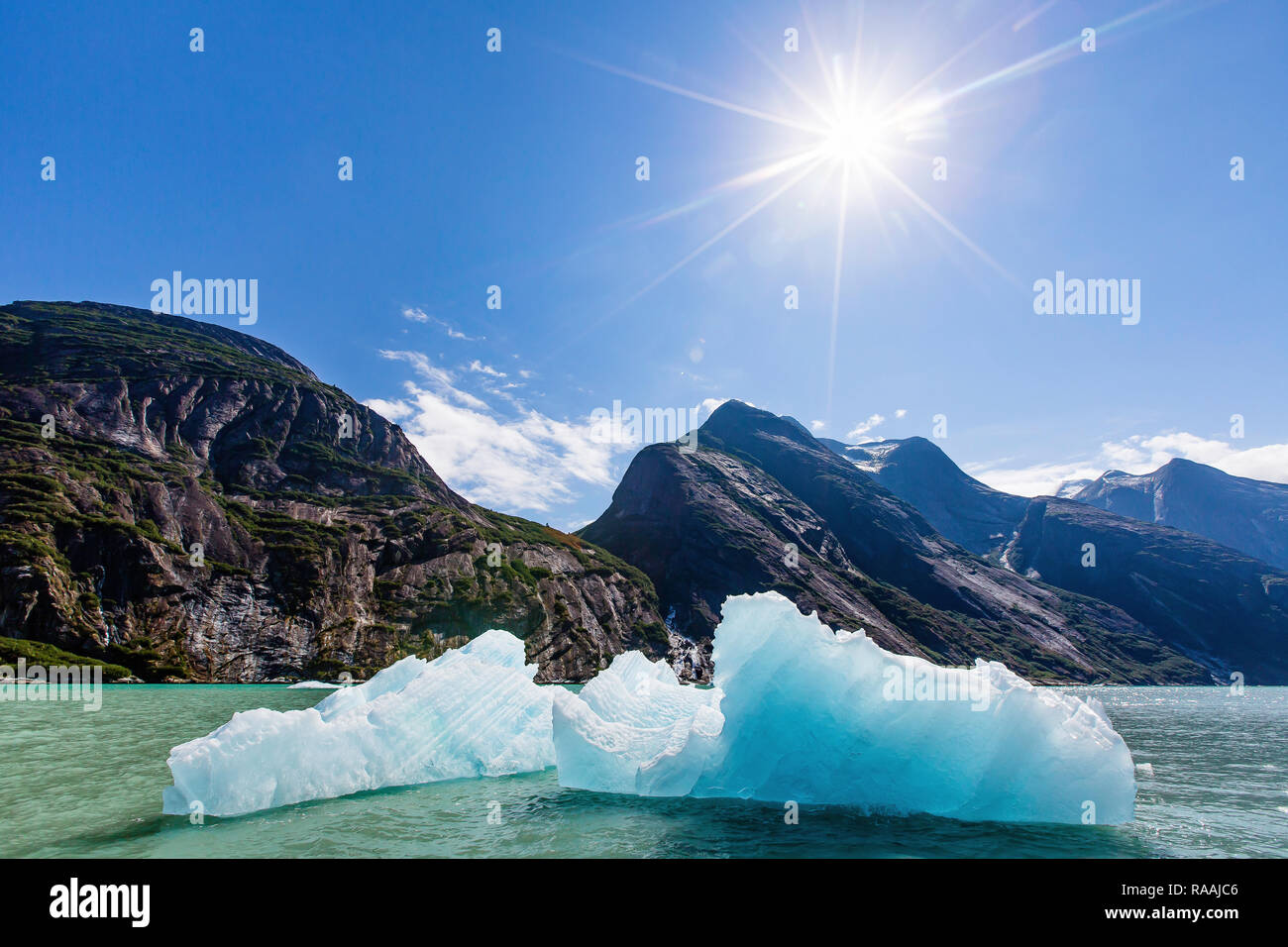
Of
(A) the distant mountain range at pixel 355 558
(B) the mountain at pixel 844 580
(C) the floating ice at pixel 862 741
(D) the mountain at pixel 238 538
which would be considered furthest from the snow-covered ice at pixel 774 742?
(B) the mountain at pixel 844 580

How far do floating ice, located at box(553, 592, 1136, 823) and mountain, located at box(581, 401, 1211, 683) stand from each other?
103 metres

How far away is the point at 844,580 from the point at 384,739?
155 m

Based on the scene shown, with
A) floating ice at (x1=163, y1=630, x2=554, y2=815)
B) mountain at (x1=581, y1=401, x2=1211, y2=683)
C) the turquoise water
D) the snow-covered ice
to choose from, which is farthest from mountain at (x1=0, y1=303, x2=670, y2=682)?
the snow-covered ice

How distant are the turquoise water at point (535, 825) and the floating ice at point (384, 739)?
53 cm

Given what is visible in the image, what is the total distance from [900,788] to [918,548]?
7894 inches

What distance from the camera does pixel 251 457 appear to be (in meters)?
105

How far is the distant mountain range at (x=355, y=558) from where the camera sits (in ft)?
218

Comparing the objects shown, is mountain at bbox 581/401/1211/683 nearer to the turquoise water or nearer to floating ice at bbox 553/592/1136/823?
floating ice at bbox 553/592/1136/823

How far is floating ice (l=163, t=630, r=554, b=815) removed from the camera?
36.6 feet

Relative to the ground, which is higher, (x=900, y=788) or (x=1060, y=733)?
(x=1060, y=733)
